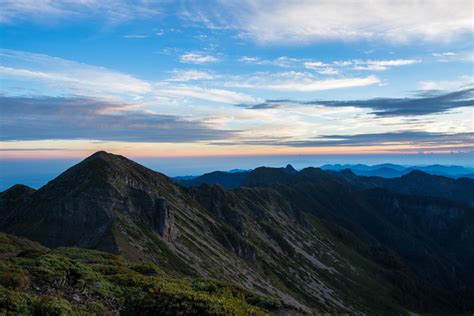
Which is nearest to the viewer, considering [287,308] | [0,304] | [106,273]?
[0,304]

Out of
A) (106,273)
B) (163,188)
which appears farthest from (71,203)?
(106,273)

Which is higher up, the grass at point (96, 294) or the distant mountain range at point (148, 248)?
the grass at point (96, 294)

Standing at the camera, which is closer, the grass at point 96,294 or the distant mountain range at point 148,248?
the grass at point 96,294

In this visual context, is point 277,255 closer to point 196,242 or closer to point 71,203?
point 196,242

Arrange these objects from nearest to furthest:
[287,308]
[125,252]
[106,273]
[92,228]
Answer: [287,308] < [106,273] < [125,252] < [92,228]

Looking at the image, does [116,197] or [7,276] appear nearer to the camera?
[7,276]

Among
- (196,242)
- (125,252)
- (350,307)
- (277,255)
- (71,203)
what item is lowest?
(350,307)

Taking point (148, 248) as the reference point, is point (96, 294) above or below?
above

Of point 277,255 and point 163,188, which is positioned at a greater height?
point 163,188

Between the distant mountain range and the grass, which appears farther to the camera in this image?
the distant mountain range

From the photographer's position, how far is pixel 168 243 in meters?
110

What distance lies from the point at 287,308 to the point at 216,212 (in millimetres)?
166366

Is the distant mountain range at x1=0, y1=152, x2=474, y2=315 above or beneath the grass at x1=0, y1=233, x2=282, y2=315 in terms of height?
beneath

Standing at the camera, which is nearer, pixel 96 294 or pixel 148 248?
pixel 96 294
